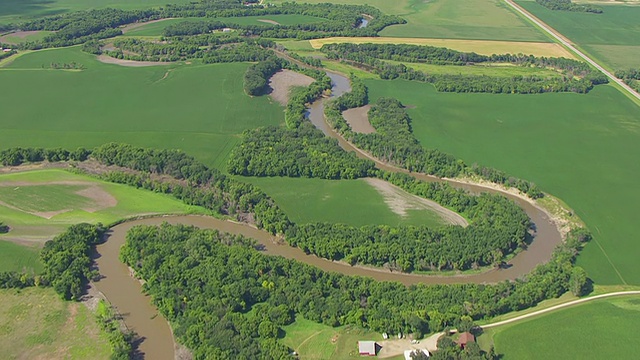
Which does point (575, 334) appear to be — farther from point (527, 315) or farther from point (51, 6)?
point (51, 6)

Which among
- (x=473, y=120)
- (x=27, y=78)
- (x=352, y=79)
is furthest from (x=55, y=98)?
(x=473, y=120)

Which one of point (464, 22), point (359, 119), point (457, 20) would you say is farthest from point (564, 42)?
point (359, 119)

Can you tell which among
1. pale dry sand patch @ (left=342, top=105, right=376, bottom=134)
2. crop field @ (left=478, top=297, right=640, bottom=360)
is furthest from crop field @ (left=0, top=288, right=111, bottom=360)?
pale dry sand patch @ (left=342, top=105, right=376, bottom=134)

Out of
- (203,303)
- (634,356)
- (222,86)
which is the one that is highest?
(222,86)

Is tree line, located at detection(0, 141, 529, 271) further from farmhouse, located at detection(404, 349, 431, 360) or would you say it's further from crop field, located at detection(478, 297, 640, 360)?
farmhouse, located at detection(404, 349, 431, 360)

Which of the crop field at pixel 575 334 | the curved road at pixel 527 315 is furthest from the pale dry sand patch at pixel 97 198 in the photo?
the crop field at pixel 575 334

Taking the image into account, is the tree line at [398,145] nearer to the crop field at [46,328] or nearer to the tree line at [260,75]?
the tree line at [260,75]

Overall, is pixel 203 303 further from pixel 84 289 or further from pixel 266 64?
pixel 266 64
